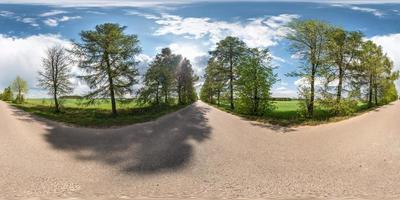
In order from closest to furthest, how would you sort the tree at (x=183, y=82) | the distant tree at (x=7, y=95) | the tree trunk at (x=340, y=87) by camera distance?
the tree trunk at (x=340, y=87)
the tree at (x=183, y=82)
the distant tree at (x=7, y=95)

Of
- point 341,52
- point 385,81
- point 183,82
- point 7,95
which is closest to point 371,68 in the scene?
point 385,81

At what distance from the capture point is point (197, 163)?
17312mm

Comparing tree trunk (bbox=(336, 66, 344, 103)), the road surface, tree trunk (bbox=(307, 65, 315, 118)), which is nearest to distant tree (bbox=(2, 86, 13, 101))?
the road surface

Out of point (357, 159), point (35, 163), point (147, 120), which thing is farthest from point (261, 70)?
point (35, 163)

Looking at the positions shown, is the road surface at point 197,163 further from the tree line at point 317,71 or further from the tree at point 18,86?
the tree at point 18,86

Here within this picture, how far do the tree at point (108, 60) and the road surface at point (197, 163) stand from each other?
1795 centimetres

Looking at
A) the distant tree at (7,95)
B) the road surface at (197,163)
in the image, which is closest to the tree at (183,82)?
the distant tree at (7,95)

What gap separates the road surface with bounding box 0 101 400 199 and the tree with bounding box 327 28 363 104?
12.4 metres

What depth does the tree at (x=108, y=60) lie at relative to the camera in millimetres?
43938

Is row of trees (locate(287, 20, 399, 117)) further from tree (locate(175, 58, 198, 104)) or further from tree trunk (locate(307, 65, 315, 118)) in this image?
tree (locate(175, 58, 198, 104))

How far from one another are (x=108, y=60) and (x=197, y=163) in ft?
97.4

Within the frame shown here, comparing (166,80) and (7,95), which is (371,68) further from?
(7,95)

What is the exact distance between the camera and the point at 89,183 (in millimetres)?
14469

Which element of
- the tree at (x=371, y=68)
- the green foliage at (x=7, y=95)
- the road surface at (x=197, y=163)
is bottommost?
the road surface at (x=197, y=163)
